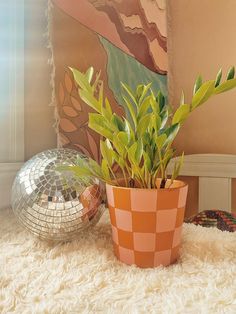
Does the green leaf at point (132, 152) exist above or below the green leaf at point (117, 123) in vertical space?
below

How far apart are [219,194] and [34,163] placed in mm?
565

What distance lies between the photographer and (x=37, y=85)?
2.99ft

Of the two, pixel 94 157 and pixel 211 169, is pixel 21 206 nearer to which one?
pixel 94 157

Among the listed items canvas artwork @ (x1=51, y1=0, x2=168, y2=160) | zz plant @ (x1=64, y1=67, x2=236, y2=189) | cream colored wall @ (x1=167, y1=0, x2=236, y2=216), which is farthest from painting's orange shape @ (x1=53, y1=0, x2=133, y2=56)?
zz plant @ (x1=64, y1=67, x2=236, y2=189)

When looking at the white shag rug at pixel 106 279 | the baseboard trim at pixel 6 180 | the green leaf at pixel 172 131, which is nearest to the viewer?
the white shag rug at pixel 106 279

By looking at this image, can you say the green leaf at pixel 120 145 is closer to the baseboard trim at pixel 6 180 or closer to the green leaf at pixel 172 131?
the green leaf at pixel 172 131

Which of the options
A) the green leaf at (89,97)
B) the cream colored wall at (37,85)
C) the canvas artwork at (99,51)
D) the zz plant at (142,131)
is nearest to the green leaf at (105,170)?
the zz plant at (142,131)

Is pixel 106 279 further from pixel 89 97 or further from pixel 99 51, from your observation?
pixel 99 51

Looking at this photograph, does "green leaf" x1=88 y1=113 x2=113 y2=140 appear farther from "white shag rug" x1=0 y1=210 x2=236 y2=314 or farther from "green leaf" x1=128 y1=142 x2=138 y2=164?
"white shag rug" x1=0 y1=210 x2=236 y2=314

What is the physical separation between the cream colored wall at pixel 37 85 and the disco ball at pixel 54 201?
32 centimetres

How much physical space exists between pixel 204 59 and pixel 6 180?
0.73 metres

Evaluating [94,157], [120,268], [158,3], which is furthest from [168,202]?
[158,3]

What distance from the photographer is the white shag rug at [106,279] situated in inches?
14.9

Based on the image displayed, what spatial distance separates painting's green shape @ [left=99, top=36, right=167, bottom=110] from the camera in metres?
0.87
